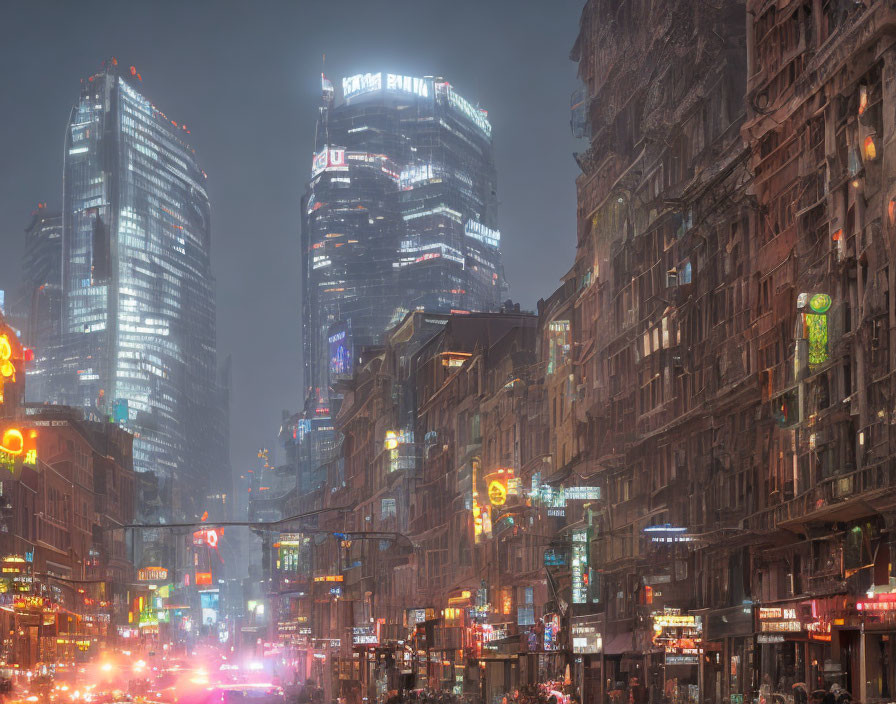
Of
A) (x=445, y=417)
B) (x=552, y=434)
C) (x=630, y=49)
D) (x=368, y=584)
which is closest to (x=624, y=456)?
(x=552, y=434)

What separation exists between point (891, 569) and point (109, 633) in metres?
135

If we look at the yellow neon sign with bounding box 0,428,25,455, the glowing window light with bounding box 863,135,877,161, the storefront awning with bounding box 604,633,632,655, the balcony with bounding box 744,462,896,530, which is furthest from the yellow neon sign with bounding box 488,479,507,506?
the glowing window light with bounding box 863,135,877,161

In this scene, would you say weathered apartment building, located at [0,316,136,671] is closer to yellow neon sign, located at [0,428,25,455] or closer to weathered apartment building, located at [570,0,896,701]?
yellow neon sign, located at [0,428,25,455]

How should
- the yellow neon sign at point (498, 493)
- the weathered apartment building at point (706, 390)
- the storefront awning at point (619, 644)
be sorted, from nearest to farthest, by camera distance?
the weathered apartment building at point (706, 390) < the storefront awning at point (619, 644) < the yellow neon sign at point (498, 493)

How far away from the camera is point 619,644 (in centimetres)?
5653

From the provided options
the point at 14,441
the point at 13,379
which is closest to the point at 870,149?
the point at 14,441

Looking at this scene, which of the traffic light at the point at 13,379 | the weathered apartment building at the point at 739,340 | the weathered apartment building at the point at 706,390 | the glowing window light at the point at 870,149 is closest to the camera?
the glowing window light at the point at 870,149

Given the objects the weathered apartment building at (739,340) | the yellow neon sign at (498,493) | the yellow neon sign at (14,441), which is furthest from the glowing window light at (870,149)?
the yellow neon sign at (14,441)

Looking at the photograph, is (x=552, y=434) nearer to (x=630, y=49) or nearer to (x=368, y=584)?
(x=630, y=49)

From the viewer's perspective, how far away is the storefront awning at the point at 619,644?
55.4 metres

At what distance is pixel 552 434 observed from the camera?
69000mm

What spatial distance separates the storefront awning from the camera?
182ft

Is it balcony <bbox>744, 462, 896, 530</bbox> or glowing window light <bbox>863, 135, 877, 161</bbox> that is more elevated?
glowing window light <bbox>863, 135, 877, 161</bbox>

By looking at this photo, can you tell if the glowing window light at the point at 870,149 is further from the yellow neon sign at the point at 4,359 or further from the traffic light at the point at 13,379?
the traffic light at the point at 13,379
